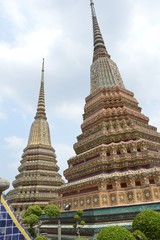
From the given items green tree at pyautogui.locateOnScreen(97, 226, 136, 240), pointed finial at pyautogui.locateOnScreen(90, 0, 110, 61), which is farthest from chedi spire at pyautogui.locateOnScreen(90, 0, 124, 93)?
green tree at pyautogui.locateOnScreen(97, 226, 136, 240)

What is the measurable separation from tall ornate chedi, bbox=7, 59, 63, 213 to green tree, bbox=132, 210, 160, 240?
2176 centimetres

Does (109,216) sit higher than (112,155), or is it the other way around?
(112,155)

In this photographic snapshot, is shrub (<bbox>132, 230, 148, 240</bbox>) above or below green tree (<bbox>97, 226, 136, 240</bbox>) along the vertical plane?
below

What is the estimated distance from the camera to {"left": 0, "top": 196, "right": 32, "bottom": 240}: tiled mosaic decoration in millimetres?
5242

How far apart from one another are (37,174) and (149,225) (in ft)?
80.9

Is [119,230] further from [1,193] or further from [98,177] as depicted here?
[98,177]

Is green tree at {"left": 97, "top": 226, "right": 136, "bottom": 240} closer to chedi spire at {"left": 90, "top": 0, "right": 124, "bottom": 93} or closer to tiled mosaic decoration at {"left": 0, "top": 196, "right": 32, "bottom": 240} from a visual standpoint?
tiled mosaic decoration at {"left": 0, "top": 196, "right": 32, "bottom": 240}

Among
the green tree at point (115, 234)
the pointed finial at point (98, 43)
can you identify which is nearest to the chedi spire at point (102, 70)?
the pointed finial at point (98, 43)

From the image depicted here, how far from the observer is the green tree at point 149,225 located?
10.1 meters

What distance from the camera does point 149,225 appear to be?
1018 centimetres

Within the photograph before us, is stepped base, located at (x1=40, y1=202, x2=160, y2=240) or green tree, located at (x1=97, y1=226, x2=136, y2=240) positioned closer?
green tree, located at (x1=97, y1=226, x2=136, y2=240)

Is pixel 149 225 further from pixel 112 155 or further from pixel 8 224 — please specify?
pixel 112 155

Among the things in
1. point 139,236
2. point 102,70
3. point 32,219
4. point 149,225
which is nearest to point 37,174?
point 32,219

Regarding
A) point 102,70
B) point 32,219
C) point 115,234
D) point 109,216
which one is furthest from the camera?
point 102,70
